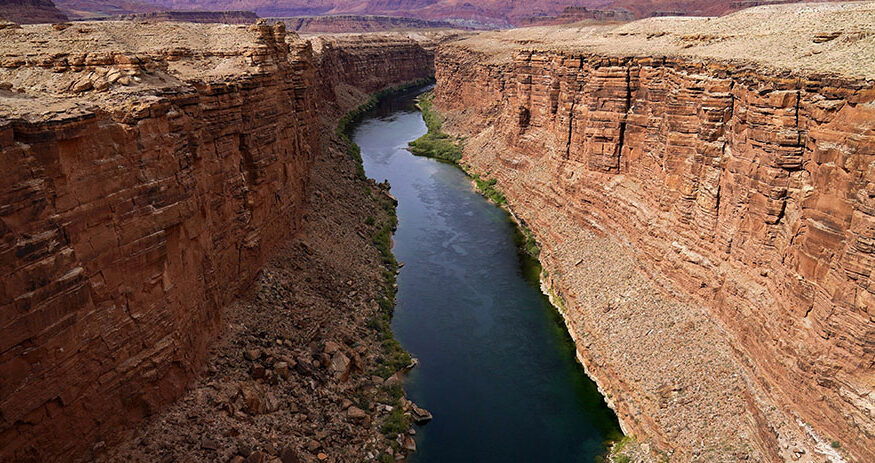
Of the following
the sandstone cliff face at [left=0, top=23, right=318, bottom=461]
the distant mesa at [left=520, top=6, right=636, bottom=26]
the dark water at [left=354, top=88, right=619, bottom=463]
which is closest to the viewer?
the sandstone cliff face at [left=0, top=23, right=318, bottom=461]

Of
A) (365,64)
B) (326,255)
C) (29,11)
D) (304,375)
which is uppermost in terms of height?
(29,11)

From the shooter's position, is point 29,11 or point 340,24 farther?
point 340,24

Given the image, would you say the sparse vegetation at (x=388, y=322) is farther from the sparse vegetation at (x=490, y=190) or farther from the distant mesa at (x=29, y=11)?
the distant mesa at (x=29, y=11)

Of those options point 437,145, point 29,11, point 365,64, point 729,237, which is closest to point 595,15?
point 365,64

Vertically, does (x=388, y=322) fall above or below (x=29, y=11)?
below

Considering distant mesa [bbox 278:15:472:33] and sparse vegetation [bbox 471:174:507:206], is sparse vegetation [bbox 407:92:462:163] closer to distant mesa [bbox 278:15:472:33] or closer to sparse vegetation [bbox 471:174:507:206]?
sparse vegetation [bbox 471:174:507:206]

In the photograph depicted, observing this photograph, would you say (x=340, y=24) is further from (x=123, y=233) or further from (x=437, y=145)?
(x=123, y=233)

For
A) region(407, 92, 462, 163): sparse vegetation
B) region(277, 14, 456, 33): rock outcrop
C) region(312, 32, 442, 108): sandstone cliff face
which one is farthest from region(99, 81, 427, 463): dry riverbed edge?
region(277, 14, 456, 33): rock outcrop
